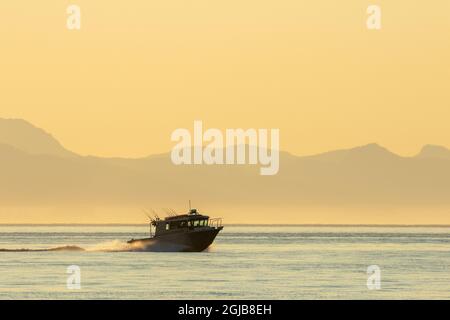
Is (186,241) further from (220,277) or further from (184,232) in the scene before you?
(220,277)

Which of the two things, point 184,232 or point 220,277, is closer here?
point 220,277

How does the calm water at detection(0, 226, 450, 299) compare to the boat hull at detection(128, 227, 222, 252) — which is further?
the boat hull at detection(128, 227, 222, 252)

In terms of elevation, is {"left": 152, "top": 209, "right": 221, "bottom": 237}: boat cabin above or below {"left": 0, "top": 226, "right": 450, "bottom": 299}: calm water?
above

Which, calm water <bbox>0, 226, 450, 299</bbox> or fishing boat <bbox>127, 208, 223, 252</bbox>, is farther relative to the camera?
fishing boat <bbox>127, 208, 223, 252</bbox>

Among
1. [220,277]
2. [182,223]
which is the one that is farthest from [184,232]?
[220,277]

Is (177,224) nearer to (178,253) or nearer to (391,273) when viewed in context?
(178,253)

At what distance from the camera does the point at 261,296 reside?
82.7 metres

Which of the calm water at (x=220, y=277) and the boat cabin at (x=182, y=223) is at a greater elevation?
the boat cabin at (x=182, y=223)

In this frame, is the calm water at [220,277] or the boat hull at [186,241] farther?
the boat hull at [186,241]

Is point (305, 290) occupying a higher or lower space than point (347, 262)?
lower

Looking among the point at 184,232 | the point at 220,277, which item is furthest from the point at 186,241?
the point at 220,277
